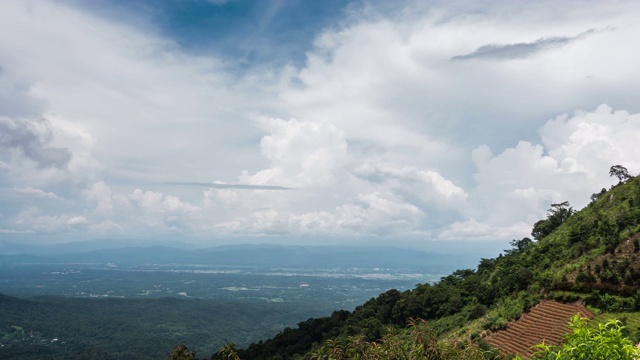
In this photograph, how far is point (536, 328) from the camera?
29.2 metres

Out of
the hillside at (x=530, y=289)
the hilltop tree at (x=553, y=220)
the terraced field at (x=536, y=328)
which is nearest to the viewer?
the terraced field at (x=536, y=328)

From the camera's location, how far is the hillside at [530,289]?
1141 inches

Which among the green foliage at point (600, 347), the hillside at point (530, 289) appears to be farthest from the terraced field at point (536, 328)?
the green foliage at point (600, 347)

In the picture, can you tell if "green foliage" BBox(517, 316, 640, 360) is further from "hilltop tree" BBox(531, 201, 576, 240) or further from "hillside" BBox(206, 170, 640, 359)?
"hilltop tree" BBox(531, 201, 576, 240)

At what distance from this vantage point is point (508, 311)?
112 feet

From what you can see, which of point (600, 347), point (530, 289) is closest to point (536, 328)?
point (530, 289)

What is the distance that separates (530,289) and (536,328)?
310 inches

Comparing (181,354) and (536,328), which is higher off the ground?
(181,354)

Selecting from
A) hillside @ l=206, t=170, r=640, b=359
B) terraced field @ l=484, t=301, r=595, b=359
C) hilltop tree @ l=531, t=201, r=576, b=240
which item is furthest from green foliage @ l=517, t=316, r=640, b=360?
hilltop tree @ l=531, t=201, r=576, b=240

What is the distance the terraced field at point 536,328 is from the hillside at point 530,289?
0.77 metres

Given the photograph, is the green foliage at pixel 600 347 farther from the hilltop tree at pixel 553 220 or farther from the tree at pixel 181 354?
the hilltop tree at pixel 553 220

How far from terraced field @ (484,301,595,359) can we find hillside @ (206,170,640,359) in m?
0.77

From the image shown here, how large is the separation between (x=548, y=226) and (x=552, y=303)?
107ft

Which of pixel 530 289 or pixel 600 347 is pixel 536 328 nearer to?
pixel 530 289
